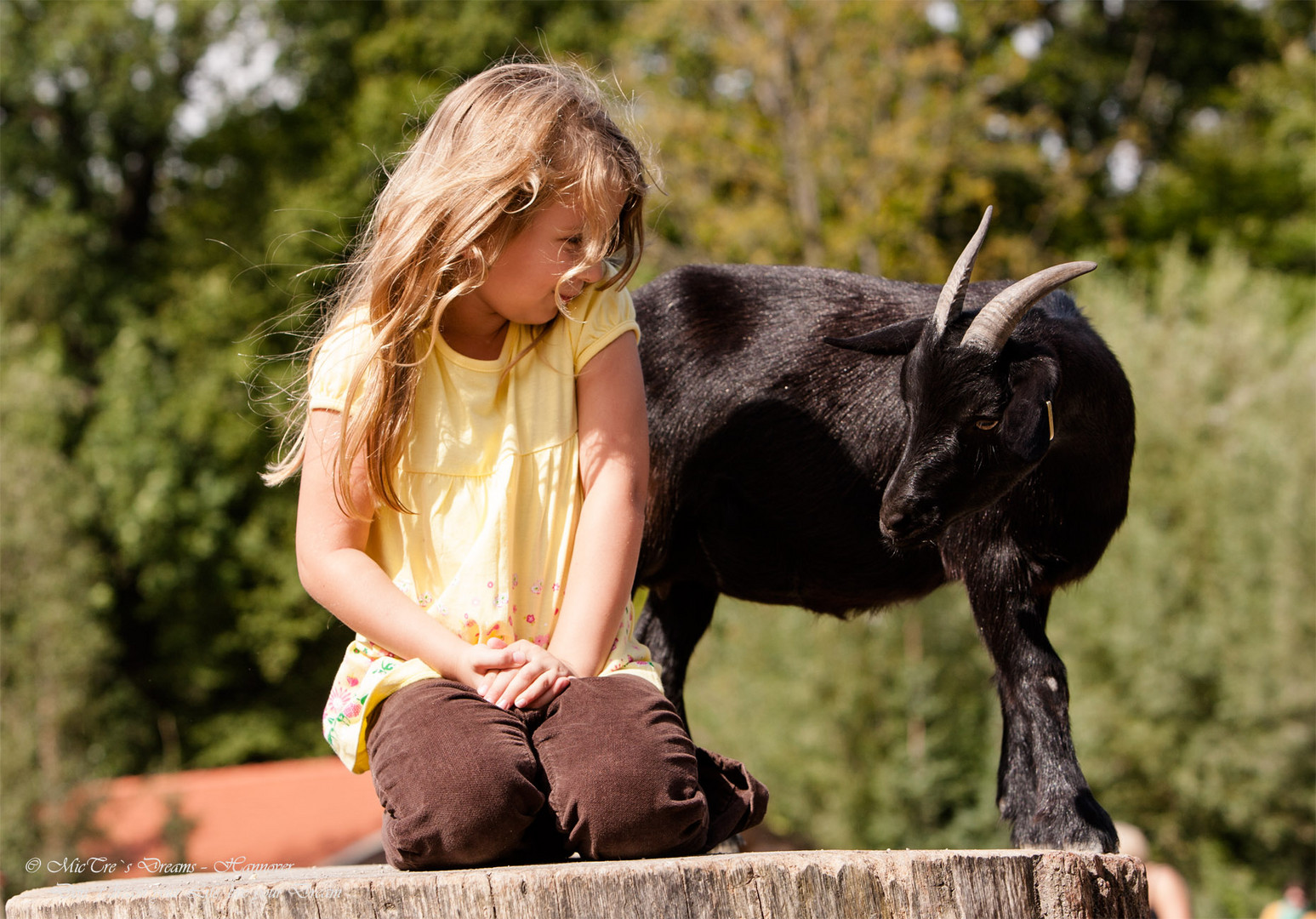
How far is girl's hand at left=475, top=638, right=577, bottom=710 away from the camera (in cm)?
244

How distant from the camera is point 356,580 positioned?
2557mm

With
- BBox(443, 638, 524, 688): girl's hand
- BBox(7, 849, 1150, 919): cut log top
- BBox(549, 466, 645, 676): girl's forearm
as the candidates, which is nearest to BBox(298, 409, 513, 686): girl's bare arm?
BBox(443, 638, 524, 688): girl's hand

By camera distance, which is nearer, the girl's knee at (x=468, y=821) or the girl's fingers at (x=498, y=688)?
the girl's knee at (x=468, y=821)

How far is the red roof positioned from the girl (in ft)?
39.7

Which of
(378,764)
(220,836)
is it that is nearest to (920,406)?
(378,764)

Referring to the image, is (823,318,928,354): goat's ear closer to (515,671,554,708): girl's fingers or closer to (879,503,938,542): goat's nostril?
(879,503,938,542): goat's nostril

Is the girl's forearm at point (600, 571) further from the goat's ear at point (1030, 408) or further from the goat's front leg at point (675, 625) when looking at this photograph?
the goat's front leg at point (675, 625)

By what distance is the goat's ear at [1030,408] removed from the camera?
275 centimetres

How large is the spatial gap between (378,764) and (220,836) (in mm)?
14267

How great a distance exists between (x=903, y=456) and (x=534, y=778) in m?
1.13

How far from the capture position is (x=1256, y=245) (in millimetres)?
22766

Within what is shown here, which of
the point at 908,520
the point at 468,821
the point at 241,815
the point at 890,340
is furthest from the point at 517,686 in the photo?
the point at 241,815

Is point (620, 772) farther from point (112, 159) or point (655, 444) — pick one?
point (112, 159)

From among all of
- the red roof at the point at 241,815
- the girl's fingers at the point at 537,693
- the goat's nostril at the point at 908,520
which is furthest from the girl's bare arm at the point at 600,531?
the red roof at the point at 241,815
